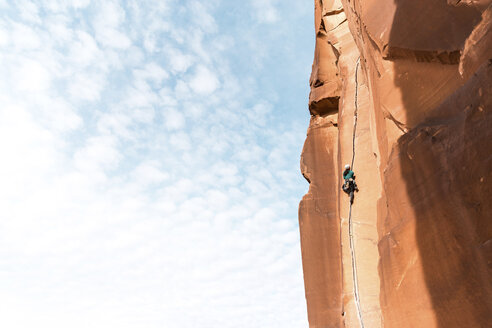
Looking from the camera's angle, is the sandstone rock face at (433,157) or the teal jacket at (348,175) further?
the teal jacket at (348,175)

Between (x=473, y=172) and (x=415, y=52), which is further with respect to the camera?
(x=415, y=52)

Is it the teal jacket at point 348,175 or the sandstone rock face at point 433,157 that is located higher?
the teal jacket at point 348,175

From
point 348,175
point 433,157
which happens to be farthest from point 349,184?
point 433,157

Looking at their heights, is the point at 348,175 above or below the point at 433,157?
above

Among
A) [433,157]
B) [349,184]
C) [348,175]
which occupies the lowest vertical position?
[433,157]

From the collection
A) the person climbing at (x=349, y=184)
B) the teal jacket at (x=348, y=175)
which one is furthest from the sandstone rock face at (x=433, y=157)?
the teal jacket at (x=348, y=175)

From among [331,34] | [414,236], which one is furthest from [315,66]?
[414,236]

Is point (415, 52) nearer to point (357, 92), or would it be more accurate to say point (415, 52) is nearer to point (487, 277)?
point (487, 277)

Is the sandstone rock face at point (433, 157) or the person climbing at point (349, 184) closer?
the sandstone rock face at point (433, 157)

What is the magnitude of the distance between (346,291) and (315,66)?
10.3 m

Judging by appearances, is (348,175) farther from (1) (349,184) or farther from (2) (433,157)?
(2) (433,157)

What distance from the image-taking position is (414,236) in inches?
273

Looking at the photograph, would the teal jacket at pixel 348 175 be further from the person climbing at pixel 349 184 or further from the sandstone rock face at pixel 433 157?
the sandstone rock face at pixel 433 157

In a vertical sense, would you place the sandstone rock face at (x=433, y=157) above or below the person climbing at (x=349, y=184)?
below
